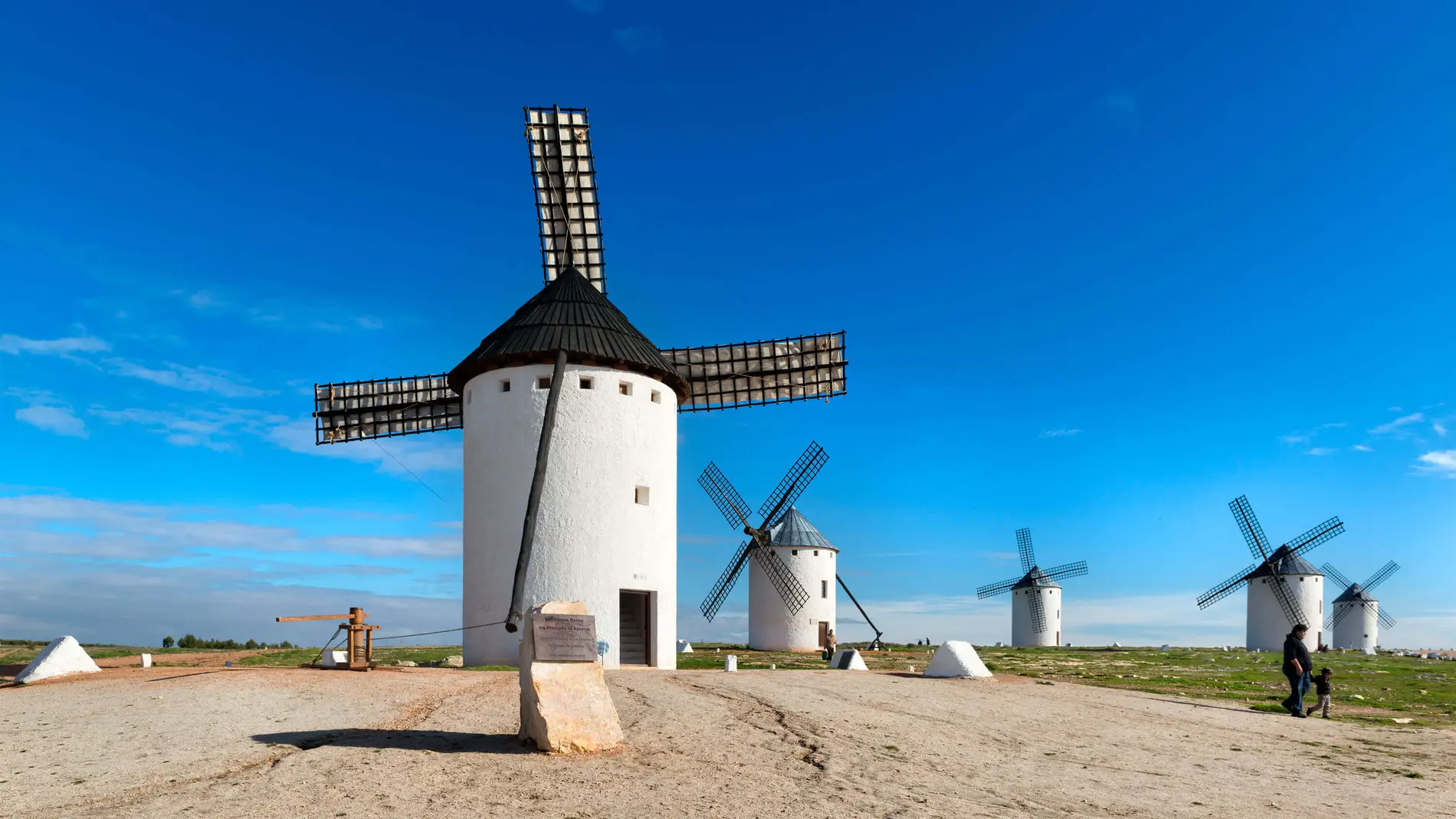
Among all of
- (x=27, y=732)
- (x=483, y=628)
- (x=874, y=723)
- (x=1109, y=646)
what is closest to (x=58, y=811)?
(x=27, y=732)

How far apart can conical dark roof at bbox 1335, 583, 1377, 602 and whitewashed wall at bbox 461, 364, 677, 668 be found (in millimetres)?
64741

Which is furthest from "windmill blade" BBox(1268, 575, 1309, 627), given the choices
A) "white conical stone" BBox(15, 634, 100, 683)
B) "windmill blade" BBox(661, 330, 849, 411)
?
"white conical stone" BBox(15, 634, 100, 683)

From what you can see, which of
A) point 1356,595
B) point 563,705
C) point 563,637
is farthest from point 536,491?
point 1356,595

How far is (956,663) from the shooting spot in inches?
858

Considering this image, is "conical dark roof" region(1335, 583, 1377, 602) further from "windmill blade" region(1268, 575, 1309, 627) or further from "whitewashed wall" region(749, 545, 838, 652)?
"whitewashed wall" region(749, 545, 838, 652)

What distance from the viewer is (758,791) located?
915 cm

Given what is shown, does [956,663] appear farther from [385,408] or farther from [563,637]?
[385,408]

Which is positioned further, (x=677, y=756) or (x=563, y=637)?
(x=563, y=637)

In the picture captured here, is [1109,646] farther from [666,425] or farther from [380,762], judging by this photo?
[380,762]

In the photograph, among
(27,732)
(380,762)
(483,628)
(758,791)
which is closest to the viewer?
(758,791)

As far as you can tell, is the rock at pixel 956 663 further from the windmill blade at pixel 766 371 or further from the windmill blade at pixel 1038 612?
the windmill blade at pixel 1038 612

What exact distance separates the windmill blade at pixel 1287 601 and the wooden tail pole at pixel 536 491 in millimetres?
53199

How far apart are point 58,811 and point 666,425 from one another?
16853mm

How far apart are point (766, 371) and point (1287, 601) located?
4546 cm
